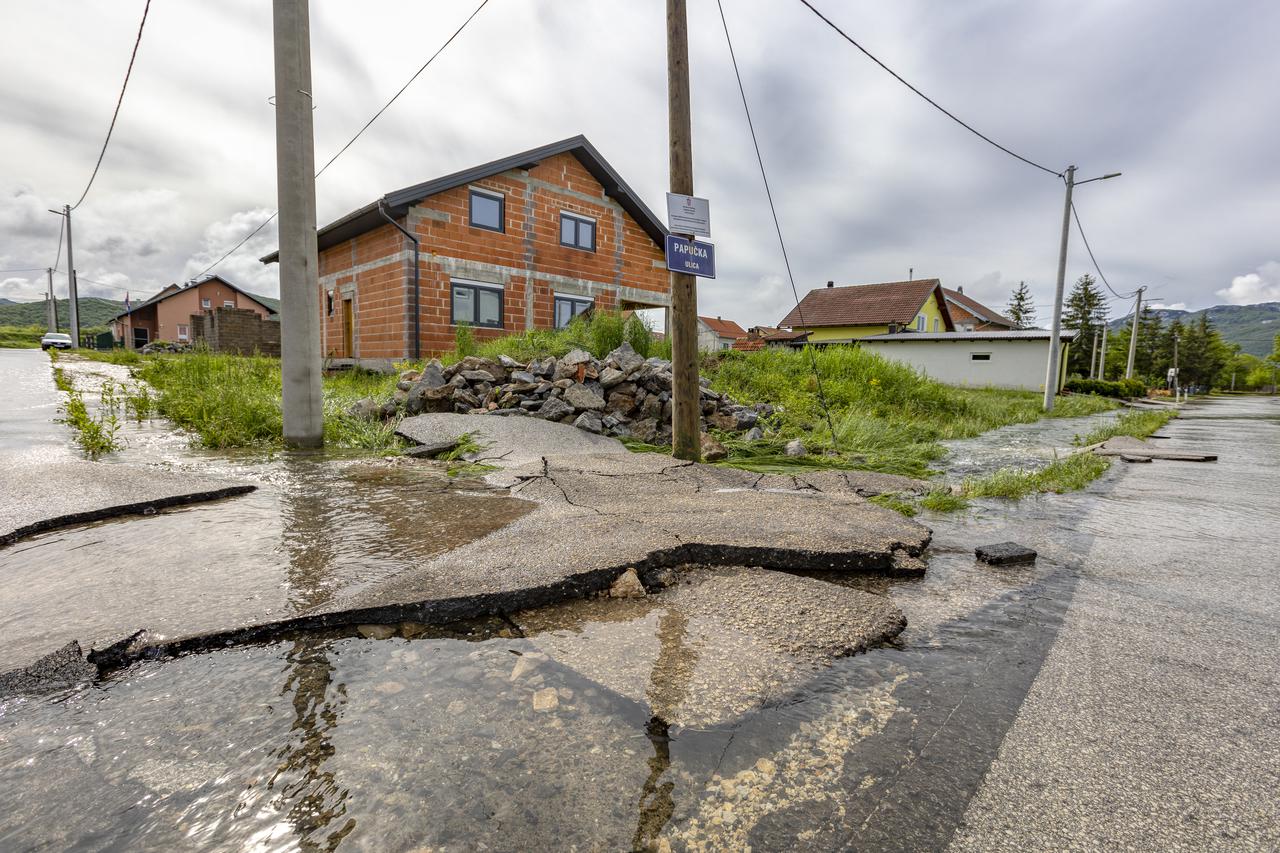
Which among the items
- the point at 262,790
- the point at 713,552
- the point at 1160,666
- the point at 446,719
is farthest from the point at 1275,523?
the point at 262,790

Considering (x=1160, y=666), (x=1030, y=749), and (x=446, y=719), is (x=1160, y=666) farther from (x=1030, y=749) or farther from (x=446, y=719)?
(x=446, y=719)

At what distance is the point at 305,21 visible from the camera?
17.9 ft

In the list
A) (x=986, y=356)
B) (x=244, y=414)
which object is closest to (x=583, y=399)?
(x=244, y=414)

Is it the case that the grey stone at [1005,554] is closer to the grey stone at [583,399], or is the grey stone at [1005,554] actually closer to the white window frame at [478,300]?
the grey stone at [583,399]

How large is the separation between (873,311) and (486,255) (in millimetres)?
26844

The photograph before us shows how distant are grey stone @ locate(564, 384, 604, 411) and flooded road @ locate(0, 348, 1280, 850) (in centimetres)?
482

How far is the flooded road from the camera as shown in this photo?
3.82 feet

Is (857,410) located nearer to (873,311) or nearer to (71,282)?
(873,311)

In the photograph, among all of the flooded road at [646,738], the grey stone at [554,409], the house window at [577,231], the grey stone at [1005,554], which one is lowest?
the flooded road at [646,738]

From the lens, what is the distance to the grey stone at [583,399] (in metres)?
7.19

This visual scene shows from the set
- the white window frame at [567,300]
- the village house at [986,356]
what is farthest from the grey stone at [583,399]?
the village house at [986,356]

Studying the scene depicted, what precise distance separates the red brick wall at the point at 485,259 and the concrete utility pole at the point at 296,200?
8208 mm

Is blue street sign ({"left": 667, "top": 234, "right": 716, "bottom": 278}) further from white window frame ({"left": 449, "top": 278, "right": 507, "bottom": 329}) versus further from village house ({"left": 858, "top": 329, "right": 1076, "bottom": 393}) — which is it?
village house ({"left": 858, "top": 329, "right": 1076, "bottom": 393})

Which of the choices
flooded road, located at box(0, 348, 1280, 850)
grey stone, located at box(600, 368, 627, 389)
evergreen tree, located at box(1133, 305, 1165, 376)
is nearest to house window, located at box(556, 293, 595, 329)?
grey stone, located at box(600, 368, 627, 389)
